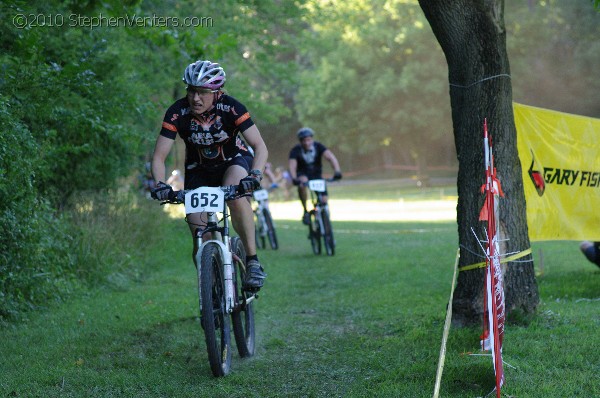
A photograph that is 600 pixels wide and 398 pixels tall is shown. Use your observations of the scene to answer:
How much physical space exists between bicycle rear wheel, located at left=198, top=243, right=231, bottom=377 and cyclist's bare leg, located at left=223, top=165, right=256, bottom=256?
0.53 meters

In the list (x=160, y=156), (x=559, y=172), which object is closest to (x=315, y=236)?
(x=559, y=172)

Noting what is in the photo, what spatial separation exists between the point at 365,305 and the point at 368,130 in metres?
50.3

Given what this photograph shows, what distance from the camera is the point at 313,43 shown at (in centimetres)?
2981

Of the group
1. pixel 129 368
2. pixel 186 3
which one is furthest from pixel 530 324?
pixel 186 3

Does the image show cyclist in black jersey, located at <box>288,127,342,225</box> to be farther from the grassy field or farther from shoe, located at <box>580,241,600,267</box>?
shoe, located at <box>580,241,600,267</box>

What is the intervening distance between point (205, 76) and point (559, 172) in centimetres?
501

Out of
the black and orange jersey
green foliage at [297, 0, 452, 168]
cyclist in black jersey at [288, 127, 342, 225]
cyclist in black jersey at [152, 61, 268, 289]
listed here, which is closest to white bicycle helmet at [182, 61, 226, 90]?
A: cyclist in black jersey at [152, 61, 268, 289]

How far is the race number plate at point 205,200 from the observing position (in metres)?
6.65

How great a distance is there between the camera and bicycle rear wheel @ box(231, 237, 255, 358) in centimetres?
735

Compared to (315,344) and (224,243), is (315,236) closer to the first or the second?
(315,344)

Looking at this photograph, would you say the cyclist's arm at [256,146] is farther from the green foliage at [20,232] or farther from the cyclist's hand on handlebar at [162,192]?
the green foliage at [20,232]

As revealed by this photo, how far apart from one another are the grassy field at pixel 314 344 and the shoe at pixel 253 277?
603mm

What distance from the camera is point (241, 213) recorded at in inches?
290

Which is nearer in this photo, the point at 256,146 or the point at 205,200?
the point at 205,200
